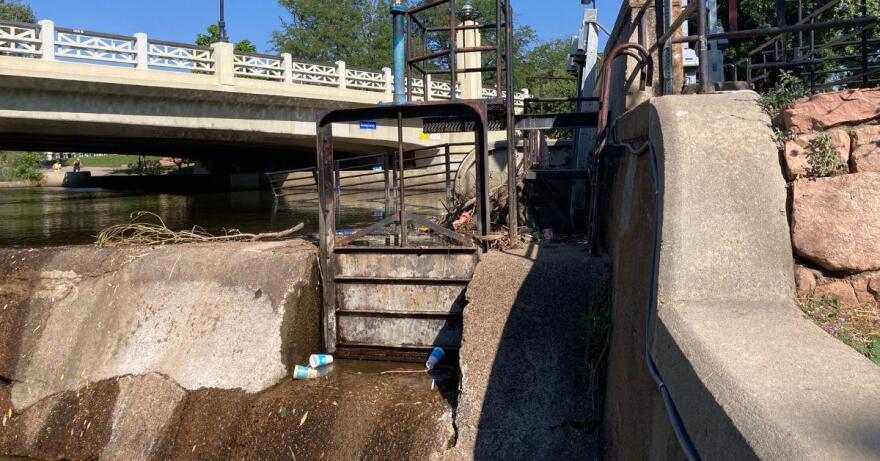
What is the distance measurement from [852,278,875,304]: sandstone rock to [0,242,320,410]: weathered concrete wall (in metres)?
4.94

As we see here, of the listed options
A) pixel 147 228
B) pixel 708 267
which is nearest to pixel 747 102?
pixel 708 267

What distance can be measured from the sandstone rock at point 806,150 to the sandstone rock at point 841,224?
163 millimetres

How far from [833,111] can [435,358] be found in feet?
13.8

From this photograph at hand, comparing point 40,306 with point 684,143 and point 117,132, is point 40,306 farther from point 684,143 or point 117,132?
point 117,132

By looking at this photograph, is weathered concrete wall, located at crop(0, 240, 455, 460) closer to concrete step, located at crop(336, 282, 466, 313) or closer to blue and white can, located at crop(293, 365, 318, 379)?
blue and white can, located at crop(293, 365, 318, 379)

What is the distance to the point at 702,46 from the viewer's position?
465cm

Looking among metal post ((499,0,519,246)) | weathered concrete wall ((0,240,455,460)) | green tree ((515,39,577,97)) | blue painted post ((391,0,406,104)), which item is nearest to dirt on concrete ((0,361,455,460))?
weathered concrete wall ((0,240,455,460))

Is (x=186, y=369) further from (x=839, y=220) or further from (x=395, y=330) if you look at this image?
(x=839, y=220)

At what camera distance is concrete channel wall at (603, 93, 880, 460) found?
2.00 metres

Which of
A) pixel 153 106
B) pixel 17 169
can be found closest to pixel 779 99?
pixel 153 106

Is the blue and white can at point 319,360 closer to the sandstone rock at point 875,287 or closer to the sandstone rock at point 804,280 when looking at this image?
the sandstone rock at point 804,280

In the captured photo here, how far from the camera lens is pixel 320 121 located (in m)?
7.55

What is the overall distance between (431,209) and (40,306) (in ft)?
29.0

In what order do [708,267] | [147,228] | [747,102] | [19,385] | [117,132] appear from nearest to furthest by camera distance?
[708,267], [747,102], [19,385], [147,228], [117,132]
